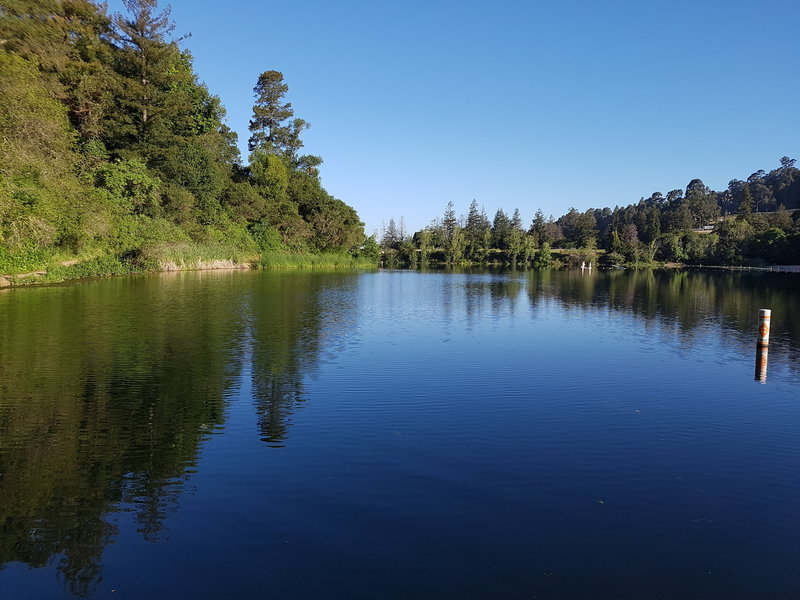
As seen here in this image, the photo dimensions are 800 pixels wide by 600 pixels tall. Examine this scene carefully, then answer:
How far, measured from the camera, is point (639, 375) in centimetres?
1218

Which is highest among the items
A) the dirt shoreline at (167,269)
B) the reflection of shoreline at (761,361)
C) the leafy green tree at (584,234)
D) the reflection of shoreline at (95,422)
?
the leafy green tree at (584,234)

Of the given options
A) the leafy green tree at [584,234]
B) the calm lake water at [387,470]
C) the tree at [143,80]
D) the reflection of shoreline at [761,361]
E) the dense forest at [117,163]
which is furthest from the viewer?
the leafy green tree at [584,234]

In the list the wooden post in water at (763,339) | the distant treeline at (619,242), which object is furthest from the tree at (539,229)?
the wooden post in water at (763,339)

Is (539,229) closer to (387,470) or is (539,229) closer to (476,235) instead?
(476,235)

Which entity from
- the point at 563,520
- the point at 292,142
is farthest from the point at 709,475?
the point at 292,142

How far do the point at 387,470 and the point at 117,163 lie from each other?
4318cm

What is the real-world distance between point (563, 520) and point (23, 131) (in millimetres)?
29353

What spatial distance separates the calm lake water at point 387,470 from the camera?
434cm

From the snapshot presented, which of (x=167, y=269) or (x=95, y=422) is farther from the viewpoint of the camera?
(x=167, y=269)

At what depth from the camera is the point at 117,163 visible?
135ft

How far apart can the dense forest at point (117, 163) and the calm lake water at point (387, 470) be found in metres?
16.4

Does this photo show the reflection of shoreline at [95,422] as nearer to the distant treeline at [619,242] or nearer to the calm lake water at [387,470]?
the calm lake water at [387,470]

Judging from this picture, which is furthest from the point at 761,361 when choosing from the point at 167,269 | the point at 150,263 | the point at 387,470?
the point at 167,269

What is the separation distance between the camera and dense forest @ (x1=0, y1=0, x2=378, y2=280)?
83.7 feet
